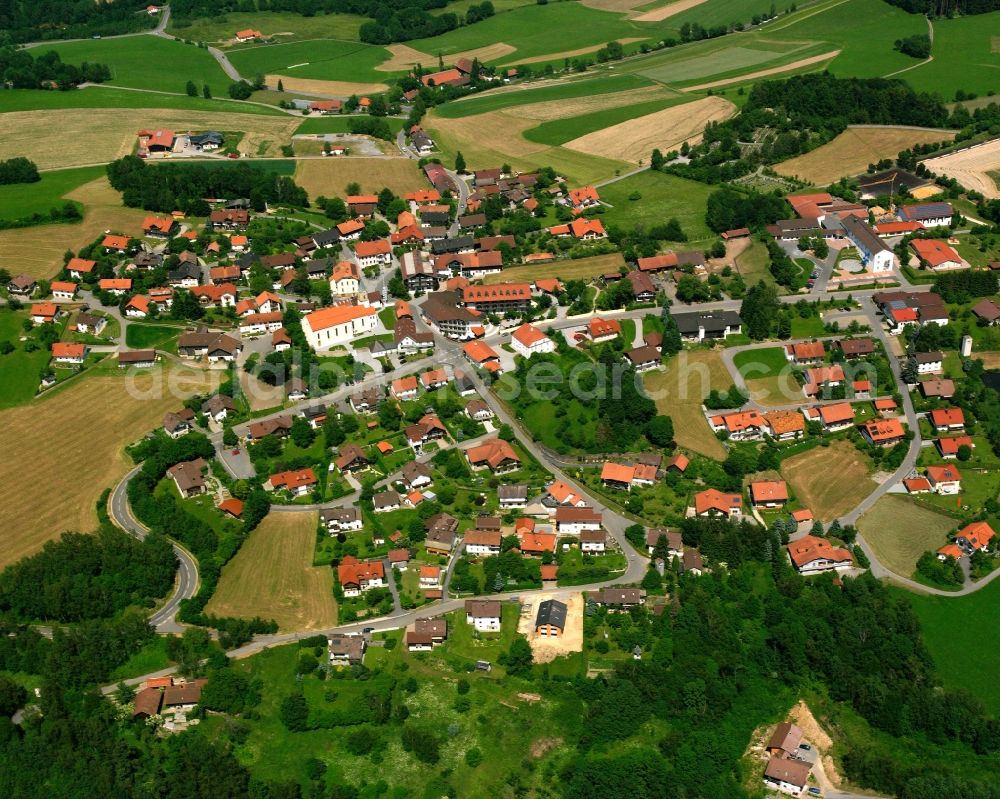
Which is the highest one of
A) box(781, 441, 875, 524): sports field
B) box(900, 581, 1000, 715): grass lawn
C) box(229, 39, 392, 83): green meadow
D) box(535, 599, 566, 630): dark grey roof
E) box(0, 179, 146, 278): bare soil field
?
box(229, 39, 392, 83): green meadow

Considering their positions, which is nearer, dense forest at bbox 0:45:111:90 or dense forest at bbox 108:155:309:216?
dense forest at bbox 108:155:309:216

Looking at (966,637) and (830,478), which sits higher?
(830,478)

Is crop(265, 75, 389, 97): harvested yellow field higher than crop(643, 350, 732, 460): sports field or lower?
higher

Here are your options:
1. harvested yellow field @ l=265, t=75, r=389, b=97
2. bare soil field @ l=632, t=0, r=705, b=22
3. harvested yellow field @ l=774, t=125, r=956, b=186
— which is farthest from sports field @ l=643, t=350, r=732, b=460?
bare soil field @ l=632, t=0, r=705, b=22

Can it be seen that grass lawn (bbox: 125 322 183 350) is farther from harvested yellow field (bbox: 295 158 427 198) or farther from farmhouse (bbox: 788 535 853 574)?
farmhouse (bbox: 788 535 853 574)

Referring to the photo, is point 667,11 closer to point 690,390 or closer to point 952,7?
point 952,7

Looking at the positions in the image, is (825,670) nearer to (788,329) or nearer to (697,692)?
(697,692)

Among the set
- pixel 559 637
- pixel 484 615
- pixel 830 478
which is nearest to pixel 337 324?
pixel 484 615

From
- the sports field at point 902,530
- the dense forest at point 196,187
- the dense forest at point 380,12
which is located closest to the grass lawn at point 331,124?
the dense forest at point 196,187
